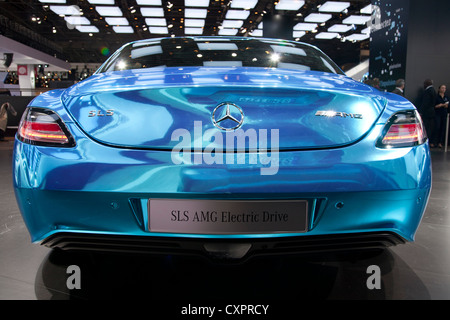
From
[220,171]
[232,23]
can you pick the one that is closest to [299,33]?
[232,23]

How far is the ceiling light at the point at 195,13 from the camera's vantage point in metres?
17.1

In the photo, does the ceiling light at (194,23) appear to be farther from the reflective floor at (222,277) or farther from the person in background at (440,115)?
the reflective floor at (222,277)

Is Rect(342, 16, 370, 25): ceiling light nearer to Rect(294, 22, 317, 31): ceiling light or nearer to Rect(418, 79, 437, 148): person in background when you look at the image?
Rect(294, 22, 317, 31): ceiling light

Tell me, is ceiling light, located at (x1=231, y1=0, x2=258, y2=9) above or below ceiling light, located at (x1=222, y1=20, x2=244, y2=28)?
above

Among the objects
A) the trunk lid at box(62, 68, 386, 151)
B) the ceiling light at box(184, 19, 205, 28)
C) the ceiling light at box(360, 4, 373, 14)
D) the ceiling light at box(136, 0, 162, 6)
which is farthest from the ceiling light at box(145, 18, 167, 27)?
the trunk lid at box(62, 68, 386, 151)

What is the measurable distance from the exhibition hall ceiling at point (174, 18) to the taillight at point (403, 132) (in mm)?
14145

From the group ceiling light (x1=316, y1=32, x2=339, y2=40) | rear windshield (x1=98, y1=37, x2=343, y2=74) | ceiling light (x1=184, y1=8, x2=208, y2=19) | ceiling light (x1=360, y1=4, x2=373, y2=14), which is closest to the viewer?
rear windshield (x1=98, y1=37, x2=343, y2=74)

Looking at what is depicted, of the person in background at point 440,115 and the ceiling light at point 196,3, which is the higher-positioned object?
the ceiling light at point 196,3

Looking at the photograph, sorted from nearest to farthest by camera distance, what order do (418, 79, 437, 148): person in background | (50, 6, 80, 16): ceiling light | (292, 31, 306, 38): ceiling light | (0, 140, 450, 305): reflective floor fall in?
(0, 140, 450, 305): reflective floor → (418, 79, 437, 148): person in background → (50, 6, 80, 16): ceiling light → (292, 31, 306, 38): ceiling light

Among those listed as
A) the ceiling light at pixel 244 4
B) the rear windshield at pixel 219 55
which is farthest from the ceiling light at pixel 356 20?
the rear windshield at pixel 219 55

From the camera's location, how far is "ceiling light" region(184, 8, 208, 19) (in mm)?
17109

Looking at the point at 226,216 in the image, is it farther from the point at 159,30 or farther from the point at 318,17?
the point at 159,30

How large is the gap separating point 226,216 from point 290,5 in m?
15.0
